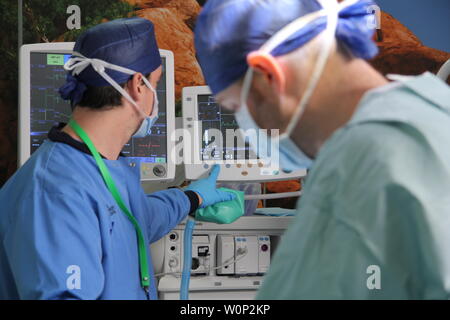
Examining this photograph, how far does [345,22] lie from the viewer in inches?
Result: 43.1

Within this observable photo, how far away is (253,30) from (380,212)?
0.46 metres

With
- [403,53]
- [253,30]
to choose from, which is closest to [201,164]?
[253,30]

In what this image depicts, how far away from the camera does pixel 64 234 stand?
164 cm

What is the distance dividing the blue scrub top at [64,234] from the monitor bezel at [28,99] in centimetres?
69

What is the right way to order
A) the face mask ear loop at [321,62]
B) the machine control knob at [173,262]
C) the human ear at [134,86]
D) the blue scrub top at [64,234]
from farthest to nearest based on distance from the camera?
the machine control knob at [173,262], the human ear at [134,86], the blue scrub top at [64,234], the face mask ear loop at [321,62]

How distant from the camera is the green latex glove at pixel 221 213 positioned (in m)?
2.29

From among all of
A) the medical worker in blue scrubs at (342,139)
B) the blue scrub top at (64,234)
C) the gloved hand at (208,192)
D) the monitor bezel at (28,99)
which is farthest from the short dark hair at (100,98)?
the medical worker in blue scrubs at (342,139)

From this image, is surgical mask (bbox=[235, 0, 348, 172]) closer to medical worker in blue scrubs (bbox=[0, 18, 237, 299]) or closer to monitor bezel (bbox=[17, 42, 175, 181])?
medical worker in blue scrubs (bbox=[0, 18, 237, 299])

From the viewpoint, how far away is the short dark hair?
1.94 m

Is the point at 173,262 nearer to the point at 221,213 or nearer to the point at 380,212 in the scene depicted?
the point at 221,213

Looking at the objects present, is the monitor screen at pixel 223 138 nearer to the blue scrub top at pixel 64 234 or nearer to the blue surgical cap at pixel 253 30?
the blue scrub top at pixel 64 234
